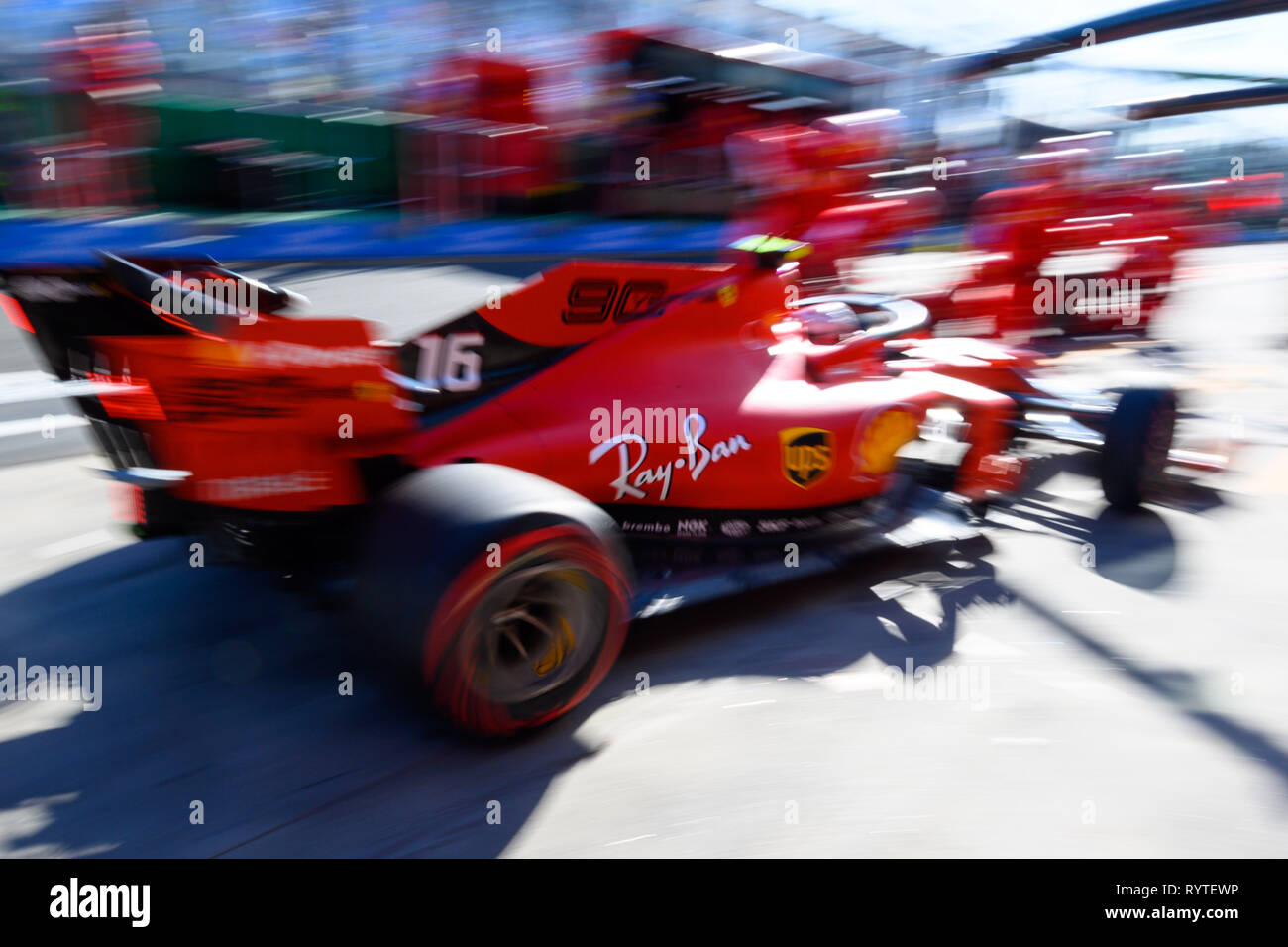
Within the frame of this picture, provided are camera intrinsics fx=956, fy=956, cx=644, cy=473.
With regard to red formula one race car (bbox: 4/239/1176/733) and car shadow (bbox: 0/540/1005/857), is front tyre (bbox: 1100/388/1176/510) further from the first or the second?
car shadow (bbox: 0/540/1005/857)

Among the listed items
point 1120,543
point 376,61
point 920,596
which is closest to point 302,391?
point 920,596

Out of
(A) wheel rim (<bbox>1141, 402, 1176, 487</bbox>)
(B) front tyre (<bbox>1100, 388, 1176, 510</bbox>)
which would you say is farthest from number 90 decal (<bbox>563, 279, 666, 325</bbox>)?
(A) wheel rim (<bbox>1141, 402, 1176, 487</bbox>)

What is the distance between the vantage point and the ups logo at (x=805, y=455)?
327 cm

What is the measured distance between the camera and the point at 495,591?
224 cm

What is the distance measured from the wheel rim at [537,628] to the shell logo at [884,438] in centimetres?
137

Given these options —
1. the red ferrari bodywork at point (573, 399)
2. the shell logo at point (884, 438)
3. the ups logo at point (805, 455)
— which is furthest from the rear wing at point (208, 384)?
the shell logo at point (884, 438)

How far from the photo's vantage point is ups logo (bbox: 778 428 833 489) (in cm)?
327

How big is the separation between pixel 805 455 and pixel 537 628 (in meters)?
1.28

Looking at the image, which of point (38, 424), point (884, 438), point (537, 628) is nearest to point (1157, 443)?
point (884, 438)

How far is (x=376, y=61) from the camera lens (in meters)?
12.9

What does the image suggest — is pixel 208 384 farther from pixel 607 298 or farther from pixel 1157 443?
pixel 1157 443

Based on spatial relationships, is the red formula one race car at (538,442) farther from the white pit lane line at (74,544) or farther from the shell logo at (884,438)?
the white pit lane line at (74,544)

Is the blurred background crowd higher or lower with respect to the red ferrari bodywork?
higher
